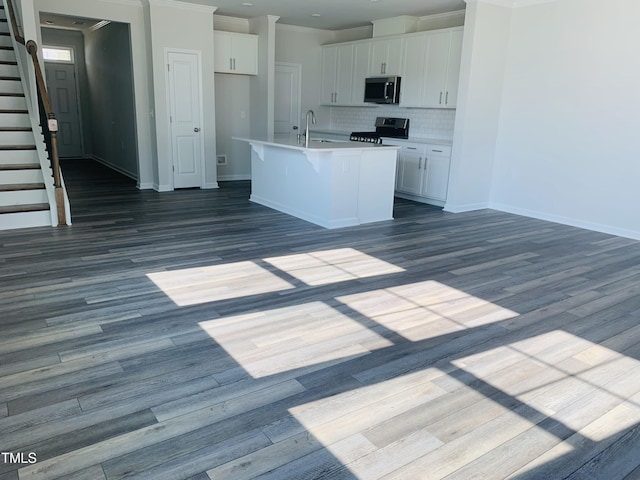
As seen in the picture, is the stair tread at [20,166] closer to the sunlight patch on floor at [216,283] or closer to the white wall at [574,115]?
the sunlight patch on floor at [216,283]

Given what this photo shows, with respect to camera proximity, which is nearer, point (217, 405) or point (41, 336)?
point (217, 405)

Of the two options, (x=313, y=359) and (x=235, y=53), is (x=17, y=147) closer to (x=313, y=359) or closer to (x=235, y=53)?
(x=235, y=53)

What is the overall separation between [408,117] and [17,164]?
18.4ft

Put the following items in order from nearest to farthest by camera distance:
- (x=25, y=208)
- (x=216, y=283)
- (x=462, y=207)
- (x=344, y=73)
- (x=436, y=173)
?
(x=216, y=283), (x=25, y=208), (x=462, y=207), (x=436, y=173), (x=344, y=73)

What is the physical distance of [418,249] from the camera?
5059 millimetres

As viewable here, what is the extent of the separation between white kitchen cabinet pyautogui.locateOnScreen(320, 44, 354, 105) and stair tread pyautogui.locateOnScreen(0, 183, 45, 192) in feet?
17.5

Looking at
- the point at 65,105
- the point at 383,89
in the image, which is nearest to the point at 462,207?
the point at 383,89

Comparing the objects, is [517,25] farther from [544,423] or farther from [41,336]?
[41,336]

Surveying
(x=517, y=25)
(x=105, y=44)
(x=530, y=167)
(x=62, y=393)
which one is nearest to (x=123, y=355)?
(x=62, y=393)

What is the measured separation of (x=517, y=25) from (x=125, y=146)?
6768mm

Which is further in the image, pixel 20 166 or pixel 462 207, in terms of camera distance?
pixel 462 207

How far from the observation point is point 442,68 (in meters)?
7.16

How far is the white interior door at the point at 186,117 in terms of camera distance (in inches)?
300

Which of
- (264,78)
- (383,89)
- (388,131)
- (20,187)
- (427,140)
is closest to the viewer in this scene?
(20,187)
